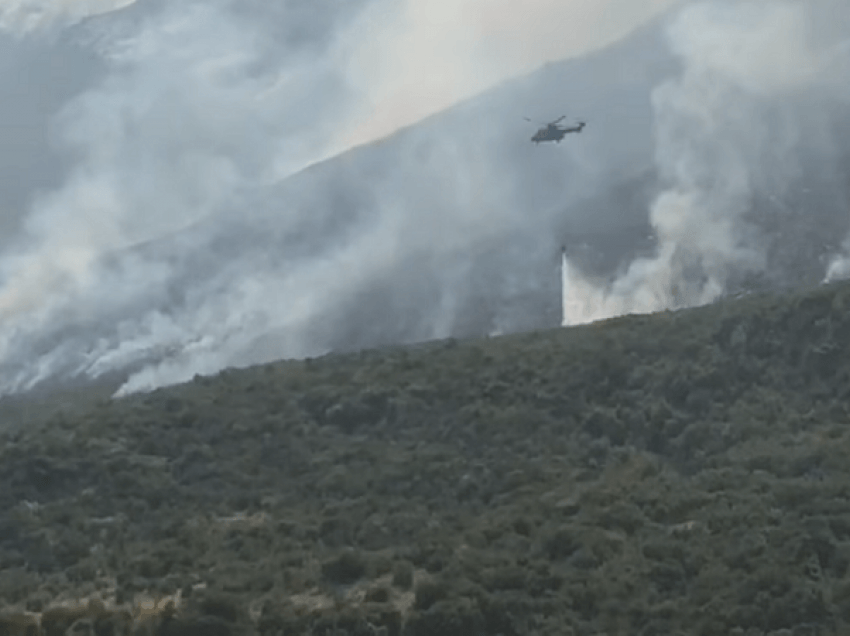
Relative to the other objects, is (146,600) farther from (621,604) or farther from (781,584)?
(781,584)

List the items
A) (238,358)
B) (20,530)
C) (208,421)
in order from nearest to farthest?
(20,530)
(208,421)
(238,358)

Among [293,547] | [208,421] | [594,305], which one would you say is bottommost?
[293,547]

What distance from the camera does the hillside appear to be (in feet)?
143

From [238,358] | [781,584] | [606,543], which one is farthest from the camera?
[238,358]

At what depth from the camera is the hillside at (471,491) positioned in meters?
43.7

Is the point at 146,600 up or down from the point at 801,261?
down

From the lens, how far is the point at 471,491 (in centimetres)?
6012

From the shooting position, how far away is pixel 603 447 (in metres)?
64.7

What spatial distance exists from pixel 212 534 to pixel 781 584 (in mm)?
20360

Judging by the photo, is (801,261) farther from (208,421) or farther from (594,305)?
(208,421)

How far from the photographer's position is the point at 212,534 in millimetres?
56562

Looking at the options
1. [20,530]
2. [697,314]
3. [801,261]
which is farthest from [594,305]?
[20,530]

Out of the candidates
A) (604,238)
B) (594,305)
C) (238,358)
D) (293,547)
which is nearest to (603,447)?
(293,547)

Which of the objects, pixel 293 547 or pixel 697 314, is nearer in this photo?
pixel 293 547
